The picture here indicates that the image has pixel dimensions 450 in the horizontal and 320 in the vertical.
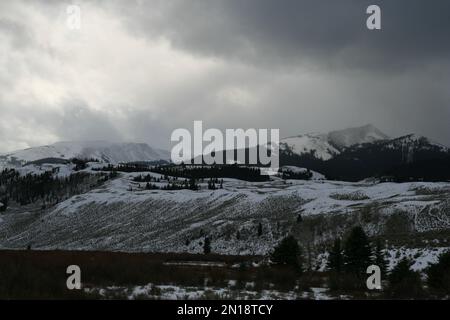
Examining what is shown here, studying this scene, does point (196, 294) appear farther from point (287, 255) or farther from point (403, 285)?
point (287, 255)

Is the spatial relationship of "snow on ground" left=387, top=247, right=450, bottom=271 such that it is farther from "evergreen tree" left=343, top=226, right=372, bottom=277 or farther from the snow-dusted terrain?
"evergreen tree" left=343, top=226, right=372, bottom=277

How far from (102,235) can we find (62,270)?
96456mm

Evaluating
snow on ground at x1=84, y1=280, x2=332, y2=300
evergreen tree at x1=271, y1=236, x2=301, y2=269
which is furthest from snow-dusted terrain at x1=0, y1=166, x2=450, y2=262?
snow on ground at x1=84, y1=280, x2=332, y2=300

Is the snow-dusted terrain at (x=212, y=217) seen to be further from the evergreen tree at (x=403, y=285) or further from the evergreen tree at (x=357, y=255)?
the evergreen tree at (x=403, y=285)

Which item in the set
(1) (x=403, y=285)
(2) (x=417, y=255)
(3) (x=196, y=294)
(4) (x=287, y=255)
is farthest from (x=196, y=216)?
(3) (x=196, y=294)

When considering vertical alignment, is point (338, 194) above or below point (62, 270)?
above

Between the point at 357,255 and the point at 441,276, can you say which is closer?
the point at 441,276

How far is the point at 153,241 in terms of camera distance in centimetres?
10394

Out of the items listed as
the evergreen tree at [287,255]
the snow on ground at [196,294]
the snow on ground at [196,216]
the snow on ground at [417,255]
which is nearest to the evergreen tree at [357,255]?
the evergreen tree at [287,255]

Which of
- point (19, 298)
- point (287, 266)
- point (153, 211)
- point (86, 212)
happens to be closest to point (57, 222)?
point (86, 212)

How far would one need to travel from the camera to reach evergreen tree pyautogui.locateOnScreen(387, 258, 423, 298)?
24194 millimetres

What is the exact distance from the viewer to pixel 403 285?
25.4 m

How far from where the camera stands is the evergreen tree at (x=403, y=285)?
2419 centimetres

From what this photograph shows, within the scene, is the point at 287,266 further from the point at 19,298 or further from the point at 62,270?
the point at 19,298
